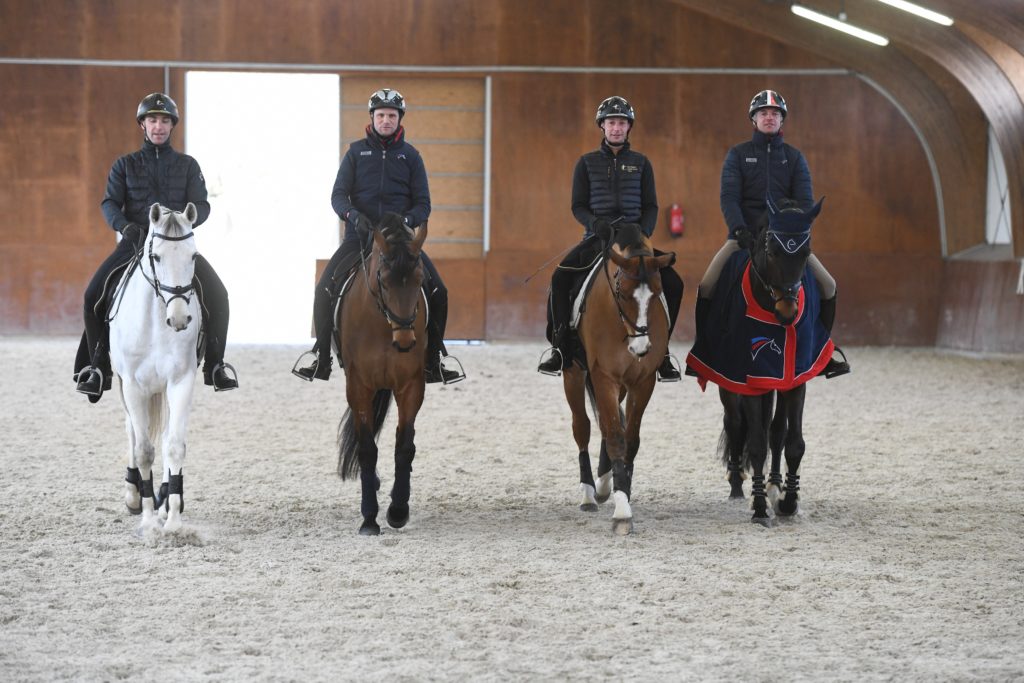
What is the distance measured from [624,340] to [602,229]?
0.67 meters

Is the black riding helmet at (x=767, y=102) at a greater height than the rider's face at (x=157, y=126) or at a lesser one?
greater

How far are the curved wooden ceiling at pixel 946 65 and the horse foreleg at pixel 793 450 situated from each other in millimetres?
6473

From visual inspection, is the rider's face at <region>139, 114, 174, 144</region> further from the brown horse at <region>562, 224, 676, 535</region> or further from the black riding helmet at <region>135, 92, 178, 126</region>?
the brown horse at <region>562, 224, 676, 535</region>

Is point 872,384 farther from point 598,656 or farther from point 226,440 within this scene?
point 598,656

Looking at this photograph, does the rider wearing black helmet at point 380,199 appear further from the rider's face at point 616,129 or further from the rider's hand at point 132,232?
the rider's face at point 616,129

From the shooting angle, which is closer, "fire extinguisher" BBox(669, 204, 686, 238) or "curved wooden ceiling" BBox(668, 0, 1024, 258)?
"curved wooden ceiling" BBox(668, 0, 1024, 258)

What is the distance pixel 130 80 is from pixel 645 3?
23.5 feet

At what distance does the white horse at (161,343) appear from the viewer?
245 inches

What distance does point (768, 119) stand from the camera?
7.16 m

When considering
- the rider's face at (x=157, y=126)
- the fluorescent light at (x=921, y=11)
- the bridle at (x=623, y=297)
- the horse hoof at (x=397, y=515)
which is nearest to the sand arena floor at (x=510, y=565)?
the horse hoof at (x=397, y=515)

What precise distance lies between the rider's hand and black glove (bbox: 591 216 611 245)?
2.44 metres

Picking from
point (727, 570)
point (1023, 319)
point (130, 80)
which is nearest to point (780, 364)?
point (727, 570)

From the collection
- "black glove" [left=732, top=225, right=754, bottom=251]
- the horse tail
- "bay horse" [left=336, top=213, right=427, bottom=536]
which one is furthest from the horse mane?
"black glove" [left=732, top=225, right=754, bottom=251]

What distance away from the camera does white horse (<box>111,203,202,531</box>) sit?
6211mm
